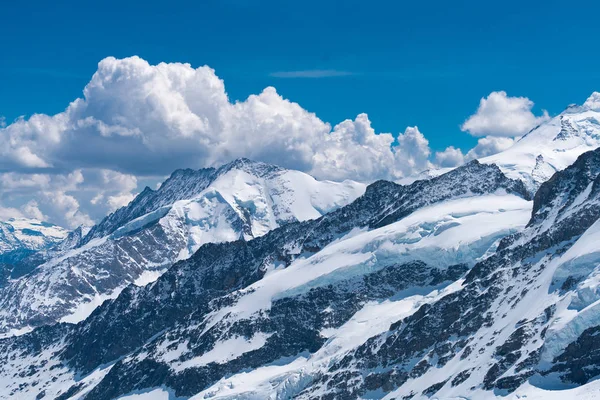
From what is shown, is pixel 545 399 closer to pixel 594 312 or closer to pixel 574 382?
pixel 574 382

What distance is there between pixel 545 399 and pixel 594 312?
2440cm

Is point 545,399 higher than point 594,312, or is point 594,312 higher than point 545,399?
point 594,312

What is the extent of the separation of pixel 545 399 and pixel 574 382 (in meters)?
9.67

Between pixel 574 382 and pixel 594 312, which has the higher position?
pixel 594 312

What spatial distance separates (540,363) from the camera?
199 metres

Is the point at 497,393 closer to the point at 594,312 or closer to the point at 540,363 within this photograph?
the point at 540,363

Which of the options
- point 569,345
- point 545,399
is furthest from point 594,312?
point 545,399

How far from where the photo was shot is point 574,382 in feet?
620

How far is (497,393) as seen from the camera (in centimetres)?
19962

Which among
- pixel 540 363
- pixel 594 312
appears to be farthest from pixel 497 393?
pixel 594 312

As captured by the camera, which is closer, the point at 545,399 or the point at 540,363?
the point at 545,399

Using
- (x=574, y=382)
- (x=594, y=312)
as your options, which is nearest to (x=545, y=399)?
(x=574, y=382)

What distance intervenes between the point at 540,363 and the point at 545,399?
1556 cm

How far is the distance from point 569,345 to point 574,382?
30.2ft
